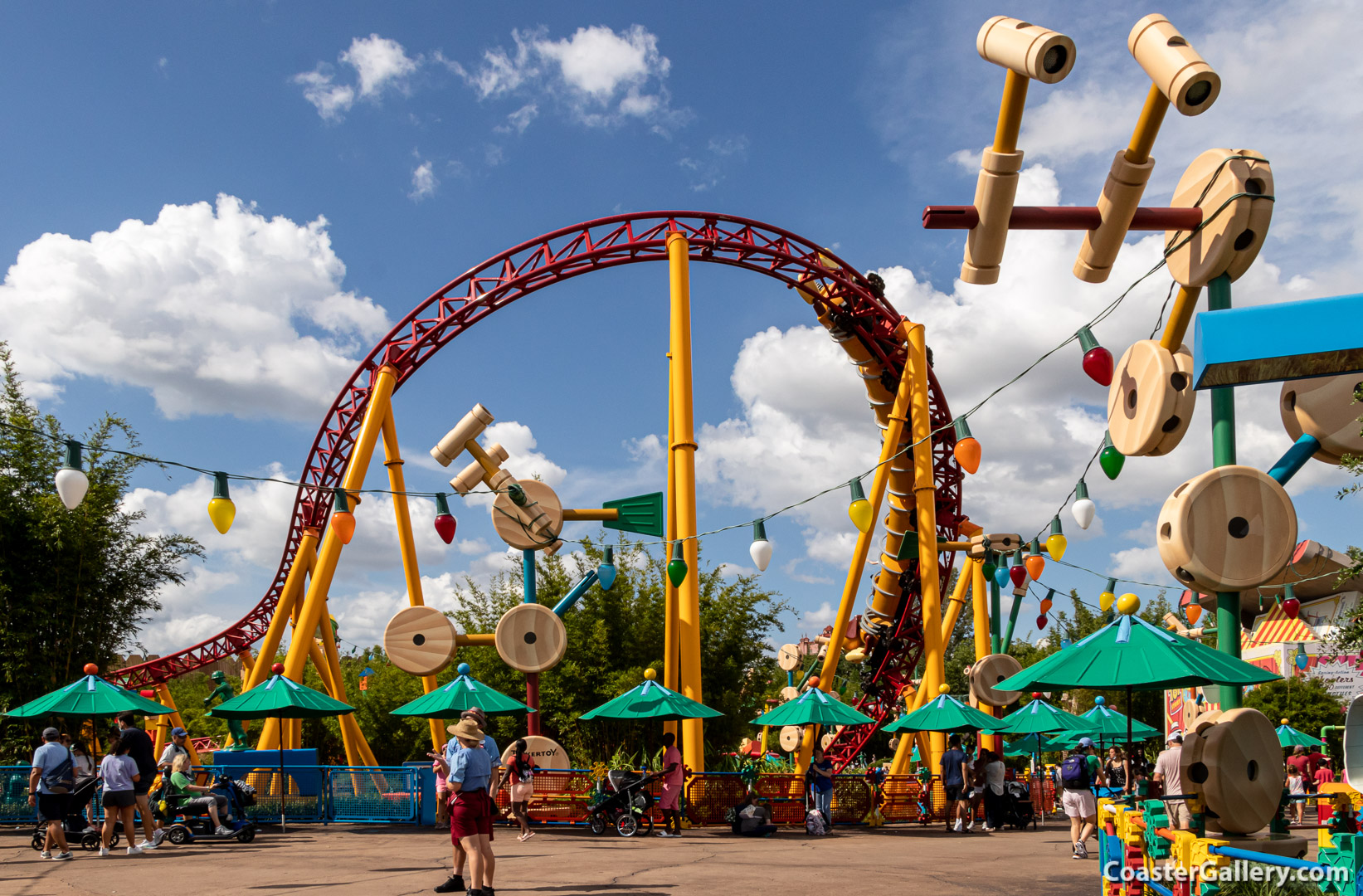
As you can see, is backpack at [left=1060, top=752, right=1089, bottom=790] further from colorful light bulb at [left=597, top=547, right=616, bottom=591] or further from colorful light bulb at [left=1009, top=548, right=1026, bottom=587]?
colorful light bulb at [left=597, top=547, right=616, bottom=591]

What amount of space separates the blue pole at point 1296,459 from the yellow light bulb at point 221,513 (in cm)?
1130

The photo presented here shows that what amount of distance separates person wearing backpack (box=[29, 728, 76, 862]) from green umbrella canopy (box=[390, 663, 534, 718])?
4462 millimetres

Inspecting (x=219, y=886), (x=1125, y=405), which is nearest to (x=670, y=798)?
(x=219, y=886)

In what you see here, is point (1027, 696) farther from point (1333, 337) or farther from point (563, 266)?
point (1333, 337)

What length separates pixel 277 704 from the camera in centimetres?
1538

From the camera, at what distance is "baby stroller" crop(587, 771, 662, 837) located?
15023 mm

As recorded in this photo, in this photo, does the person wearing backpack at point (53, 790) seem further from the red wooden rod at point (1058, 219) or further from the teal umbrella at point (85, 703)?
the red wooden rod at point (1058, 219)

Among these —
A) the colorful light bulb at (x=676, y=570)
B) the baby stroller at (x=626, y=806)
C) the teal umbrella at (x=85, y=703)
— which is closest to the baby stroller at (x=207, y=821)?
the teal umbrella at (x=85, y=703)

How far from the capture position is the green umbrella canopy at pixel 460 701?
15.6 meters

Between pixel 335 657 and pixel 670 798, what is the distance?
34.0 feet

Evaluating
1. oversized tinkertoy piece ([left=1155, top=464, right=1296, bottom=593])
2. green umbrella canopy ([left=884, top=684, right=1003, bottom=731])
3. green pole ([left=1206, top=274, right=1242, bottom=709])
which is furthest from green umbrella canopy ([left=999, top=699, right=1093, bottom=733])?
oversized tinkertoy piece ([left=1155, top=464, right=1296, bottom=593])

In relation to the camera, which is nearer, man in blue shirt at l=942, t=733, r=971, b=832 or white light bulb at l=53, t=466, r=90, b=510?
white light bulb at l=53, t=466, r=90, b=510

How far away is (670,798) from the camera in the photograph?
15297 millimetres

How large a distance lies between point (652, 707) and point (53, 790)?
7499 millimetres
